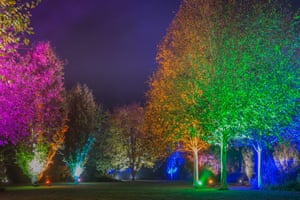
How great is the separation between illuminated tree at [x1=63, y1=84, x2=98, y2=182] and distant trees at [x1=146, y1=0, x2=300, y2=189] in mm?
30143

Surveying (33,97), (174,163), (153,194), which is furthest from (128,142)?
(153,194)

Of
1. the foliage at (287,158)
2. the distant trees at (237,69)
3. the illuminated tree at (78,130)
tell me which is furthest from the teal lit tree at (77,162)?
the foliage at (287,158)

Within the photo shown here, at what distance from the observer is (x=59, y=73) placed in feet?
162

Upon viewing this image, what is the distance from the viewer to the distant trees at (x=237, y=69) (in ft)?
102

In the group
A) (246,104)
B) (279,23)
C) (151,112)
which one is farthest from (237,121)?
(151,112)

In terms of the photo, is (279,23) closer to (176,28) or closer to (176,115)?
(176,28)

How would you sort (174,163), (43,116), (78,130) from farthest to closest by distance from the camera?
(174,163), (78,130), (43,116)

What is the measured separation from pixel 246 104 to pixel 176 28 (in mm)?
10827

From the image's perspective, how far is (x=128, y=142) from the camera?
3007 inches

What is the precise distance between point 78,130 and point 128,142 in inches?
623

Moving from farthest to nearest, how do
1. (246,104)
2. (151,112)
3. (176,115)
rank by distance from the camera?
(151,112) < (176,115) < (246,104)

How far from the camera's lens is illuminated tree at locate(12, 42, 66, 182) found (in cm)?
4468

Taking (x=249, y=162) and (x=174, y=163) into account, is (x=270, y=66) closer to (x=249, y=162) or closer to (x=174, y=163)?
(x=249, y=162)

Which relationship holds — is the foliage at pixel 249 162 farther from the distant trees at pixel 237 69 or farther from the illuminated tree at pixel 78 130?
the illuminated tree at pixel 78 130
